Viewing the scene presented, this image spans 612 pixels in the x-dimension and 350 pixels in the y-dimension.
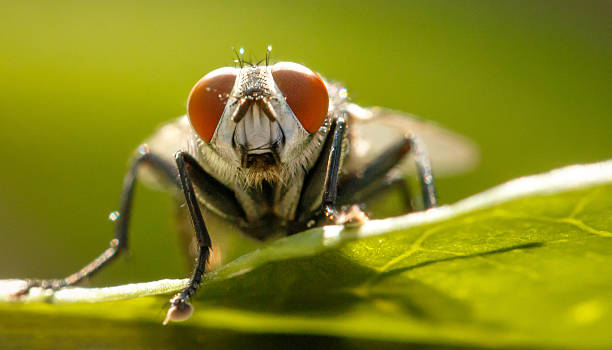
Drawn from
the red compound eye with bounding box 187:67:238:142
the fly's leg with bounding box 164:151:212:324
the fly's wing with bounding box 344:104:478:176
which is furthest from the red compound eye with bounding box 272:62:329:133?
the fly's wing with bounding box 344:104:478:176

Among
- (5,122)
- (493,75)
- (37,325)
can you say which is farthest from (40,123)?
(493,75)

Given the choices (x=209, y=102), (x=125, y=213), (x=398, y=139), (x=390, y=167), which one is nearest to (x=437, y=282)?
(x=209, y=102)

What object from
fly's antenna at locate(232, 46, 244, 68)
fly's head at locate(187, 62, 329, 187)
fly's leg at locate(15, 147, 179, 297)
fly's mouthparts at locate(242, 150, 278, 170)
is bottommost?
fly's leg at locate(15, 147, 179, 297)

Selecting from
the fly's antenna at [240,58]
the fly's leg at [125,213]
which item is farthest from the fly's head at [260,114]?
the fly's leg at [125,213]

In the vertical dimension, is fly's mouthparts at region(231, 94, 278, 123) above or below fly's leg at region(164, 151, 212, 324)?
above

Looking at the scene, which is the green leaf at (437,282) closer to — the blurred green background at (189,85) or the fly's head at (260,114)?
the fly's head at (260,114)

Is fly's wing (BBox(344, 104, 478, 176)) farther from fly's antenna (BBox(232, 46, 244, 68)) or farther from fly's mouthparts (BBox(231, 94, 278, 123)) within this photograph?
fly's mouthparts (BBox(231, 94, 278, 123))

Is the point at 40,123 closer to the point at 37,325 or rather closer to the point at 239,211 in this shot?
the point at 239,211
